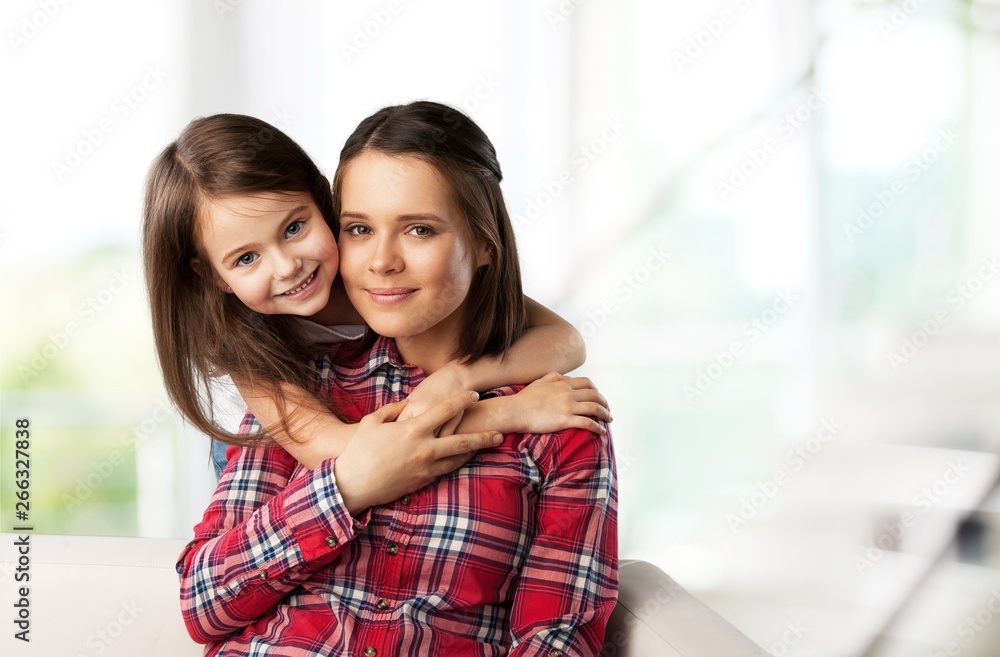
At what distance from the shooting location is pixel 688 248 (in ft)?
9.61

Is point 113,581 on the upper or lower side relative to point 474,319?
lower

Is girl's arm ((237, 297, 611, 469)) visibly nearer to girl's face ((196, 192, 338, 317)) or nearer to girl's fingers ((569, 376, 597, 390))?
girl's fingers ((569, 376, 597, 390))

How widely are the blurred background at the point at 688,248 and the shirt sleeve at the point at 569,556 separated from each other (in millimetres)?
1489

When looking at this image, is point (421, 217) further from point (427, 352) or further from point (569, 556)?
point (569, 556)

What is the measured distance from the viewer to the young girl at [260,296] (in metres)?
1.29

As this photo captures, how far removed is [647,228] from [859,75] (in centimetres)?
83

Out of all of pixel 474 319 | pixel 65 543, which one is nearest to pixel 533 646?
pixel 474 319

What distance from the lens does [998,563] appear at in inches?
119

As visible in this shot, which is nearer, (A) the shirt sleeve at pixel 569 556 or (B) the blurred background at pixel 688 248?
(A) the shirt sleeve at pixel 569 556

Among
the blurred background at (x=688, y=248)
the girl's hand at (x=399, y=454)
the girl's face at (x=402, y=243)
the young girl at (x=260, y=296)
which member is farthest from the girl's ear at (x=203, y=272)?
the blurred background at (x=688, y=248)

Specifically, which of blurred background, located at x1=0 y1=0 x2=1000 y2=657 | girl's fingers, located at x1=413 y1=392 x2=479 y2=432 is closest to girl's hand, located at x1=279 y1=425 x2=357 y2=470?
girl's fingers, located at x1=413 y1=392 x2=479 y2=432

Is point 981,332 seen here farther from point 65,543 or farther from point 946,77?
point 65,543

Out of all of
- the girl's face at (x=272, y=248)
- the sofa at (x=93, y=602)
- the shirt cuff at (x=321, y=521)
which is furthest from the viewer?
the sofa at (x=93, y=602)

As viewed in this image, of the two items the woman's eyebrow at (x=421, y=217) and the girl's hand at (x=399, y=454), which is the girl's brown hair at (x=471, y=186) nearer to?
the woman's eyebrow at (x=421, y=217)
